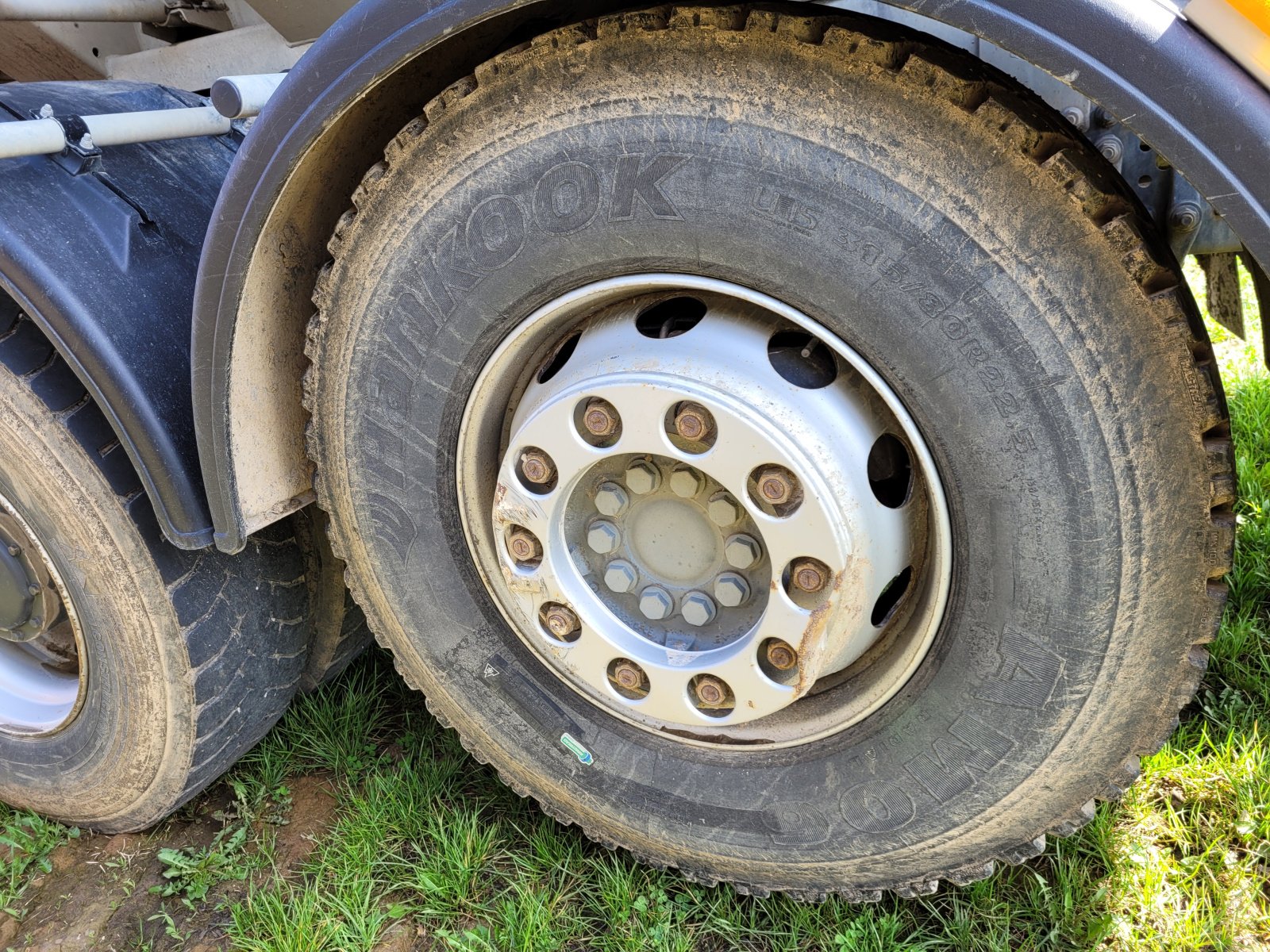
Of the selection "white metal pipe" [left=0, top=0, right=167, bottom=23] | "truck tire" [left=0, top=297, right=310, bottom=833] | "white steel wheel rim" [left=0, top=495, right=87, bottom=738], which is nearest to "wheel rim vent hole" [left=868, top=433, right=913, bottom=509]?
"truck tire" [left=0, top=297, right=310, bottom=833]

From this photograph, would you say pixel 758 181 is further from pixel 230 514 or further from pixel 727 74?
pixel 230 514

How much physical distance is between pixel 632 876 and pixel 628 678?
563 mm

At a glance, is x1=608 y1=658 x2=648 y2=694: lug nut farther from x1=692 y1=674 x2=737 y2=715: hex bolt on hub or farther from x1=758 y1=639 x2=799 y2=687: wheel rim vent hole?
x1=758 y1=639 x2=799 y2=687: wheel rim vent hole

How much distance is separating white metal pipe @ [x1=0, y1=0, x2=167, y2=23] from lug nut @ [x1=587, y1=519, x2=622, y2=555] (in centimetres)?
158

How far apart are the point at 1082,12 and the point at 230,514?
55.8 inches

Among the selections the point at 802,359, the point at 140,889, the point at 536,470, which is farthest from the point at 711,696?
the point at 140,889

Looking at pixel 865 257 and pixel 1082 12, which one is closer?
pixel 1082 12

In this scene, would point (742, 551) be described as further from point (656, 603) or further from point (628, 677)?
point (628, 677)

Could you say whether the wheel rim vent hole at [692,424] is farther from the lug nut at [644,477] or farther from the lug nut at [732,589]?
the lug nut at [732,589]

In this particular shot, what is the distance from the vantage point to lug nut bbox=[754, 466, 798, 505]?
55.1 inches

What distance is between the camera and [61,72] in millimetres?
2664

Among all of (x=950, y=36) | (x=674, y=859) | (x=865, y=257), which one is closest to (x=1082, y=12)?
(x=865, y=257)

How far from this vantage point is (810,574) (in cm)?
144

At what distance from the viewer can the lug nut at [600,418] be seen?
1492 mm
